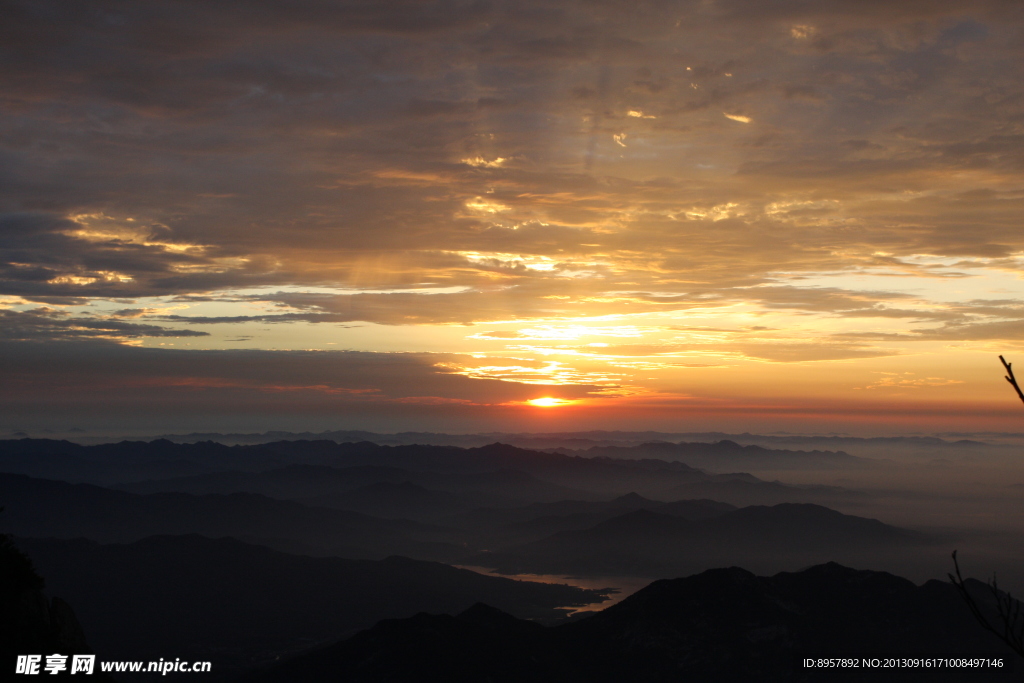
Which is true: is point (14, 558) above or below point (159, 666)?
above

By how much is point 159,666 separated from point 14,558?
1703 inches

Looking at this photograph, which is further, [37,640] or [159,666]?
[159,666]

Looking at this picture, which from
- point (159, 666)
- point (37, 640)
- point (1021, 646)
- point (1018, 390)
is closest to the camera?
point (1018, 390)

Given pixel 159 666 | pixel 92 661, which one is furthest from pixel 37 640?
pixel 159 666

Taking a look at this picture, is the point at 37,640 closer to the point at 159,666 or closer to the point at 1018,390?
the point at 159,666

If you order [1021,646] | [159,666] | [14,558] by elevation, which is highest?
[1021,646]

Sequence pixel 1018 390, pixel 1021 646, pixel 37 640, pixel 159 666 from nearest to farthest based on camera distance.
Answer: pixel 1018 390, pixel 1021 646, pixel 37 640, pixel 159 666

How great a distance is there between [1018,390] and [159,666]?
3923 inches

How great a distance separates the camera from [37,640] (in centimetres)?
5094

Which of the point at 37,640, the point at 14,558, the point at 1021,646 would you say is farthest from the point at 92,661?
the point at 1021,646

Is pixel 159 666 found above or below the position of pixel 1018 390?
below

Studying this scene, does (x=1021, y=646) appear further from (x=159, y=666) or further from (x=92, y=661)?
(x=159, y=666)

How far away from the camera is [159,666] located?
86938mm

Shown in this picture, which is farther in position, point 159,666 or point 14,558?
point 159,666
